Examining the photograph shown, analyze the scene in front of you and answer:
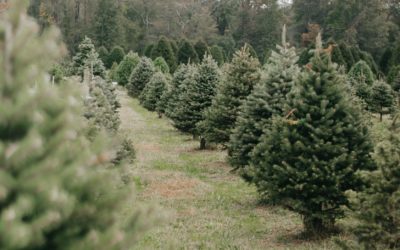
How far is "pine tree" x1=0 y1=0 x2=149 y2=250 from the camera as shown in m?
2.74

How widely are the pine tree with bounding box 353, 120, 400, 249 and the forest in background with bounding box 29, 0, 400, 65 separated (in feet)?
155

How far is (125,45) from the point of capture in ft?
222

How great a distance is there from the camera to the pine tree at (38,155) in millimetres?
2736

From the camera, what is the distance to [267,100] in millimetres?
14242

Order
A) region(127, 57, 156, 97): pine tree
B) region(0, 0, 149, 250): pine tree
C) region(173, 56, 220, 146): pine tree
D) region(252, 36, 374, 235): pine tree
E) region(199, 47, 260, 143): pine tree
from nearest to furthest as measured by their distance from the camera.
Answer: region(0, 0, 149, 250): pine tree < region(252, 36, 374, 235): pine tree < region(199, 47, 260, 143): pine tree < region(173, 56, 220, 146): pine tree < region(127, 57, 156, 97): pine tree

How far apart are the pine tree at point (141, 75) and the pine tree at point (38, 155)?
39275mm

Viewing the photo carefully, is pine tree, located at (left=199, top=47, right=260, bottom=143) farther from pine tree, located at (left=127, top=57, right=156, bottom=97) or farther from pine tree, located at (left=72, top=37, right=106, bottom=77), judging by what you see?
pine tree, located at (left=127, top=57, right=156, bottom=97)

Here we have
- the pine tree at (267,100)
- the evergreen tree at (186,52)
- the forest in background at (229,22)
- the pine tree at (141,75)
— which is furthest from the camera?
the forest in background at (229,22)

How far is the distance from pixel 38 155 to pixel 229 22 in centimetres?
7281

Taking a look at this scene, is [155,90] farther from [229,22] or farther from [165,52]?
[229,22]

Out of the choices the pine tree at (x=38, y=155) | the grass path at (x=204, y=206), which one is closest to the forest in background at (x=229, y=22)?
the grass path at (x=204, y=206)

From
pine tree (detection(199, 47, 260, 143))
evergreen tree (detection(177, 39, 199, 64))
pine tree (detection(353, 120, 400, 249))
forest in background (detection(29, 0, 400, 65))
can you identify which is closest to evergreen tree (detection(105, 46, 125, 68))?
forest in background (detection(29, 0, 400, 65))

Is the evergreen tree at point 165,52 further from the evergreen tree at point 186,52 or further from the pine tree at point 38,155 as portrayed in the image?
the pine tree at point 38,155

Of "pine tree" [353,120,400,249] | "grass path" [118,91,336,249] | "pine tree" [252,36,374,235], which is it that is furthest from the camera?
"grass path" [118,91,336,249]
